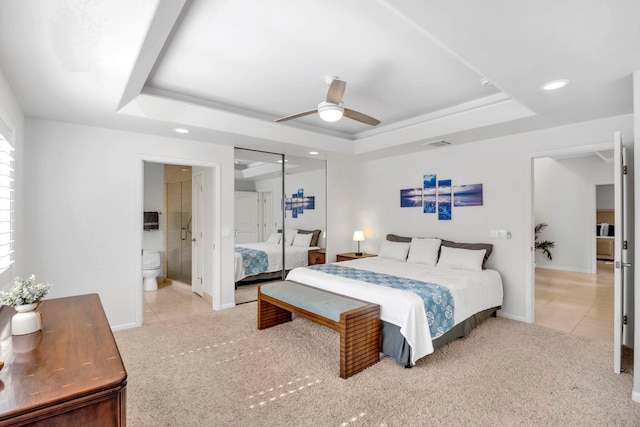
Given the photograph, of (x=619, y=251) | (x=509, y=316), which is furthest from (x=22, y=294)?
(x=509, y=316)

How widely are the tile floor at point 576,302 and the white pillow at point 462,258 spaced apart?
1011 mm

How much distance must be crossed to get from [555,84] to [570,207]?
244 inches

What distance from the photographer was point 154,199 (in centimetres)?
637

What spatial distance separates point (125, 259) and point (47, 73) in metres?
2.15

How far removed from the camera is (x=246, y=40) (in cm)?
234

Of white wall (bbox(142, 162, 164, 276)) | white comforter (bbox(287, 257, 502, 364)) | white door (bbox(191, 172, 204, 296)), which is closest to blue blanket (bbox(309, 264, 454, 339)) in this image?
white comforter (bbox(287, 257, 502, 364))

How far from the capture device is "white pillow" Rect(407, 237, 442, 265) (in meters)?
4.43

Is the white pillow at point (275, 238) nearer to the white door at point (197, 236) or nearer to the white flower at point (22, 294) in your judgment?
the white door at point (197, 236)

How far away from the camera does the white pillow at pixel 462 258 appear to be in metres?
3.99

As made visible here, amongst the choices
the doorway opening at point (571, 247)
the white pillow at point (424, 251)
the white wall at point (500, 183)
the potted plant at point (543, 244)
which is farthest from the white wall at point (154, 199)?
the potted plant at point (543, 244)

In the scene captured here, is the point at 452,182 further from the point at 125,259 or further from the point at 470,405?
the point at 125,259

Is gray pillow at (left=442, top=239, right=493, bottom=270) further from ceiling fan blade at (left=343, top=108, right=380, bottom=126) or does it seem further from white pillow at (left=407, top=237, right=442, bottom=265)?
ceiling fan blade at (left=343, top=108, right=380, bottom=126)

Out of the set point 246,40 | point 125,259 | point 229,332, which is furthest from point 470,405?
point 125,259

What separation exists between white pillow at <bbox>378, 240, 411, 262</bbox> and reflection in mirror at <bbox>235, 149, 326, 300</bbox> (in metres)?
1.12
